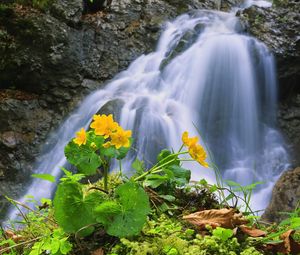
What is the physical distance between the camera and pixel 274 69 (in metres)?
8.60

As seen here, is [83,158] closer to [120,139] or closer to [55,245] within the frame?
[120,139]

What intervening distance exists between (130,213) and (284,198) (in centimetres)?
294

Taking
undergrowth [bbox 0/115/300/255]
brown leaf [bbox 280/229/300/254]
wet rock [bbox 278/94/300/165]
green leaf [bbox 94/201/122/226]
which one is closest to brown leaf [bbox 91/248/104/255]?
undergrowth [bbox 0/115/300/255]

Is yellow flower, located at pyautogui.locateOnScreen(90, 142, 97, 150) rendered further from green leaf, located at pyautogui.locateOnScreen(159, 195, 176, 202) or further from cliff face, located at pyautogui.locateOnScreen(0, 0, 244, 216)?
cliff face, located at pyautogui.locateOnScreen(0, 0, 244, 216)

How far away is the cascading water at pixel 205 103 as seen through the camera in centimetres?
718

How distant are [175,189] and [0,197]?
19.1ft

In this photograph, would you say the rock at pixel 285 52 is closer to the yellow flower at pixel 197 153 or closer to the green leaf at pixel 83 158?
the yellow flower at pixel 197 153

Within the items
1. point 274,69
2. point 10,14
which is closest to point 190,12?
point 274,69

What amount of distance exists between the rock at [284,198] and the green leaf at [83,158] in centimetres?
267

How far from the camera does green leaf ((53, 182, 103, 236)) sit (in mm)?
1126

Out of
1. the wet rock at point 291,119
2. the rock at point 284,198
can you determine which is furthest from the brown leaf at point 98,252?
the wet rock at point 291,119

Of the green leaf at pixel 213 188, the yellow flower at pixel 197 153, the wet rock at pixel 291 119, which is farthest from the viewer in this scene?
the wet rock at pixel 291 119

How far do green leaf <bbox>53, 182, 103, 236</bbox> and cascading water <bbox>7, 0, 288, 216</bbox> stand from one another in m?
5.52

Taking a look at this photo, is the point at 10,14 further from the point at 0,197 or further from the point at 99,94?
the point at 0,197
